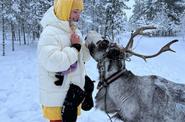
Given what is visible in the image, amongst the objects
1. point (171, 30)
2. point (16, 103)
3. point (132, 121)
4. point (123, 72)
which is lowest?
point (171, 30)

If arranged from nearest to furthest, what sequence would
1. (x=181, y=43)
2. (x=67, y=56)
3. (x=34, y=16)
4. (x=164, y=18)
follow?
(x=67, y=56) < (x=34, y=16) < (x=181, y=43) < (x=164, y=18)

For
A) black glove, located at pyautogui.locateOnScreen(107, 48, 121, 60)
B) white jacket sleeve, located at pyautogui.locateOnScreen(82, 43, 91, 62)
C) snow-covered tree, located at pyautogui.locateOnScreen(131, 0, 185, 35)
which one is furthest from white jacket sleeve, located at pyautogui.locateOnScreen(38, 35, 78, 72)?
snow-covered tree, located at pyautogui.locateOnScreen(131, 0, 185, 35)

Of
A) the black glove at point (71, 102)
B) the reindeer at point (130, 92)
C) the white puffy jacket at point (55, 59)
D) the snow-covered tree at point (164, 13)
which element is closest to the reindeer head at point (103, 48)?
the reindeer at point (130, 92)

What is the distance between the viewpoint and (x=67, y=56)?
3627 mm

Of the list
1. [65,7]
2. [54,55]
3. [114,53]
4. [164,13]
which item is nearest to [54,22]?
[65,7]

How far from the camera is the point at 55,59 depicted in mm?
3555

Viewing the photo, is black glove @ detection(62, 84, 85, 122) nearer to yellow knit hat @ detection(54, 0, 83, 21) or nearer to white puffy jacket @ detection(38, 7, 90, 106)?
white puffy jacket @ detection(38, 7, 90, 106)

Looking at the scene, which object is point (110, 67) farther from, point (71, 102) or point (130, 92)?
point (71, 102)

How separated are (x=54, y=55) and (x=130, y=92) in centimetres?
82

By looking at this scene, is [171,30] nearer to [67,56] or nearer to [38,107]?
[38,107]

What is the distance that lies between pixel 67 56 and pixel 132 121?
A: 3.00 feet

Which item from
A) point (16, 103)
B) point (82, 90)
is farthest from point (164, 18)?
point (82, 90)

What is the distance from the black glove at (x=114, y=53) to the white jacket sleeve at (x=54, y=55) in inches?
16.7

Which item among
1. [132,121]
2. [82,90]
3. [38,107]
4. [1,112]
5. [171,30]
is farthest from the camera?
[171,30]
